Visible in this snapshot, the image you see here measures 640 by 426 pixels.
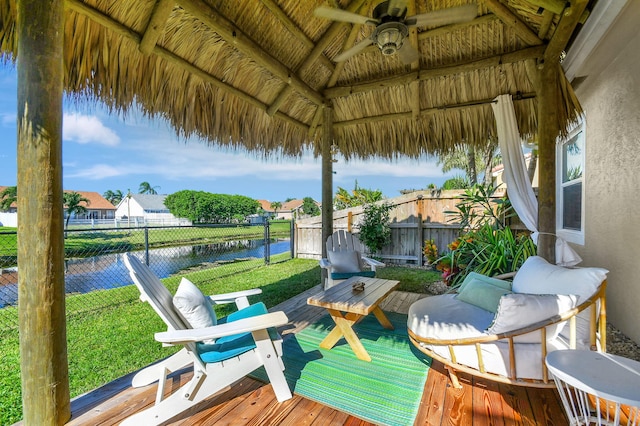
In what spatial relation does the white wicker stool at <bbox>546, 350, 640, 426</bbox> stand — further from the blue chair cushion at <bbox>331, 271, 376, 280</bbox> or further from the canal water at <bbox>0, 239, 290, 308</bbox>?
the canal water at <bbox>0, 239, 290, 308</bbox>

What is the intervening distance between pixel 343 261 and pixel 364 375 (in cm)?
204

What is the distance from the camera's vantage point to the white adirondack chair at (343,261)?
384cm

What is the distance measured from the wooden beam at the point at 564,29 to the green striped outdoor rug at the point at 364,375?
3.07m

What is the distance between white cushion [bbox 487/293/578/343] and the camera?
1.64 m

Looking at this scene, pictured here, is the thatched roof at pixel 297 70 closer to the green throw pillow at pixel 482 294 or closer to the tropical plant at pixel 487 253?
the tropical plant at pixel 487 253

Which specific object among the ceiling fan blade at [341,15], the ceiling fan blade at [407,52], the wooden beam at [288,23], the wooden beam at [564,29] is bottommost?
the ceiling fan blade at [407,52]

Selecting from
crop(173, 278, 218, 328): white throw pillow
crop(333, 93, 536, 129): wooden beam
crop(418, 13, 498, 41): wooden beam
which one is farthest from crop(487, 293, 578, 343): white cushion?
crop(333, 93, 536, 129): wooden beam

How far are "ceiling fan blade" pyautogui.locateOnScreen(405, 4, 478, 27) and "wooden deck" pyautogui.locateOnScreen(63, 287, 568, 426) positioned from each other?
2.80m

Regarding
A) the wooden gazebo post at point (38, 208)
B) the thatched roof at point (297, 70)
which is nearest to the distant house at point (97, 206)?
the thatched roof at point (297, 70)

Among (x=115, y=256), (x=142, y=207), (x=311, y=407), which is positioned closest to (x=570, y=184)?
(x=311, y=407)

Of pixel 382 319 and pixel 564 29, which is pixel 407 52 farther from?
pixel 382 319

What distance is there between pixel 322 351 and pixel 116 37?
10.4ft

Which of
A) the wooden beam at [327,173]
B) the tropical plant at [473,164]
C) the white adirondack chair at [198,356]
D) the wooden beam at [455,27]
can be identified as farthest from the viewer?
the tropical plant at [473,164]

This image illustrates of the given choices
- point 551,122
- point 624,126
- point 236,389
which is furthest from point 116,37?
point 624,126
